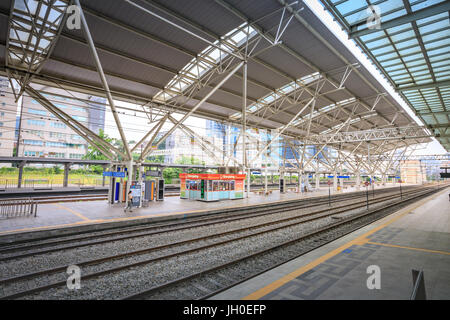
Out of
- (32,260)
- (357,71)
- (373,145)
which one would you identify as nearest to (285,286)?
(32,260)

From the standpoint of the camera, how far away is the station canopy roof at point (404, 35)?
6257 millimetres

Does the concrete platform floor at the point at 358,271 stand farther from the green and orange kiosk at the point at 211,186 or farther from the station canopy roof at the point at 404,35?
the green and orange kiosk at the point at 211,186

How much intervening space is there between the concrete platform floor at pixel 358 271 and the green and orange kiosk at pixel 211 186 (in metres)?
12.0

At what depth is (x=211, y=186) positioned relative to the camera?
18.5m

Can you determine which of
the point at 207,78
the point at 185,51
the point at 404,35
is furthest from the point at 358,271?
the point at 207,78

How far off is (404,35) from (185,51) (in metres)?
11.8

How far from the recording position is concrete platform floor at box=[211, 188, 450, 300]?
383 cm

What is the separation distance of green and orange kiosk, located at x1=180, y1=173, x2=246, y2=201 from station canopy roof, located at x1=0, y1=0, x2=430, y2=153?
6.62 m

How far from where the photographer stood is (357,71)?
18688 millimetres

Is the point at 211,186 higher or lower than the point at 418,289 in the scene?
higher

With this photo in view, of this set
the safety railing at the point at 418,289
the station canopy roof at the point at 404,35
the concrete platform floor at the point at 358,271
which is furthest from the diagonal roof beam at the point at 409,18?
the safety railing at the point at 418,289

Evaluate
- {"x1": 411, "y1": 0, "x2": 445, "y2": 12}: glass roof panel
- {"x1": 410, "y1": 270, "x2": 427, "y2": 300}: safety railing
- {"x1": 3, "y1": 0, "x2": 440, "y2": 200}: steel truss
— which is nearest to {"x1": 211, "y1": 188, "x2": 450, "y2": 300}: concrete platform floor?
{"x1": 410, "y1": 270, "x2": 427, "y2": 300}: safety railing

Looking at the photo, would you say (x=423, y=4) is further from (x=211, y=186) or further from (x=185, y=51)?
(x=211, y=186)
